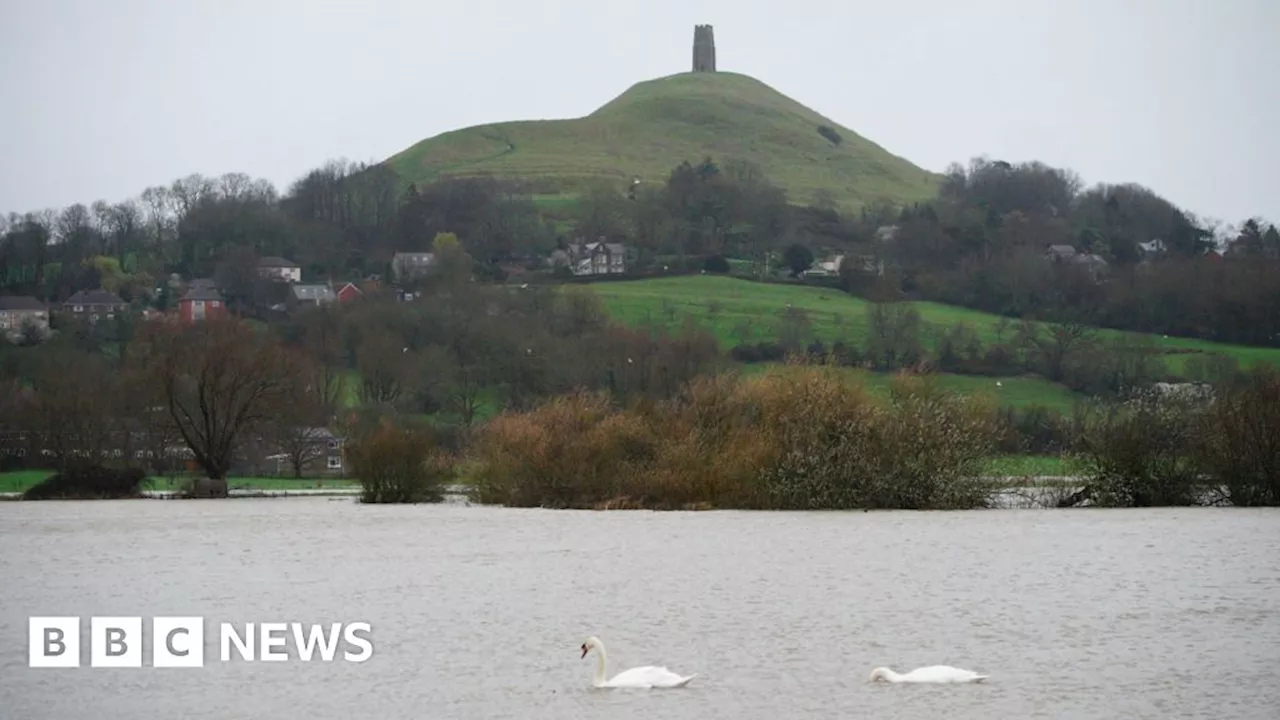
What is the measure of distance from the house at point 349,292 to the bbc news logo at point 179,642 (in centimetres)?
10609

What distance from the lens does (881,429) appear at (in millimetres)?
50000

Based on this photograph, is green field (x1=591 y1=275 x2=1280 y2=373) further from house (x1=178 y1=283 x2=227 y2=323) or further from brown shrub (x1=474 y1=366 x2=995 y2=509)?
brown shrub (x1=474 y1=366 x2=995 y2=509)

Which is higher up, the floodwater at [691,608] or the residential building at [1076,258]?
the residential building at [1076,258]

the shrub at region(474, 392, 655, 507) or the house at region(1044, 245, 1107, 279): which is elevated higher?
the house at region(1044, 245, 1107, 279)

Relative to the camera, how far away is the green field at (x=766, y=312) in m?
113

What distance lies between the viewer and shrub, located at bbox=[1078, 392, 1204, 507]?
5022cm

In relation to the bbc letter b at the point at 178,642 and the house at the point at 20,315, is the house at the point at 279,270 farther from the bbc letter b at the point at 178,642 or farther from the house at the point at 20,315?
the bbc letter b at the point at 178,642

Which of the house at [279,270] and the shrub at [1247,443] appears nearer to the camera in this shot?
the shrub at [1247,443]

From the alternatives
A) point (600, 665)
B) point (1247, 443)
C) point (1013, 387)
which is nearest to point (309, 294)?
point (1013, 387)

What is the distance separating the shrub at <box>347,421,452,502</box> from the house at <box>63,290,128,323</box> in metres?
75.6

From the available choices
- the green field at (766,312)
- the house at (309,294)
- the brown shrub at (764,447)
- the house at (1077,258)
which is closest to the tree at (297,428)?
the brown shrub at (764,447)

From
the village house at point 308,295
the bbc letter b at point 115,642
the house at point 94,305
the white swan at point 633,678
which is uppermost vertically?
the village house at point 308,295

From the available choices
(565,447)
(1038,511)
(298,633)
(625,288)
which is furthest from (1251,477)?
(625,288)

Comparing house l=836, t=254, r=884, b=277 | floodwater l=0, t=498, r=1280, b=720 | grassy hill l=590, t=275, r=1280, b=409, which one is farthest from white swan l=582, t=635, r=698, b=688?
house l=836, t=254, r=884, b=277
